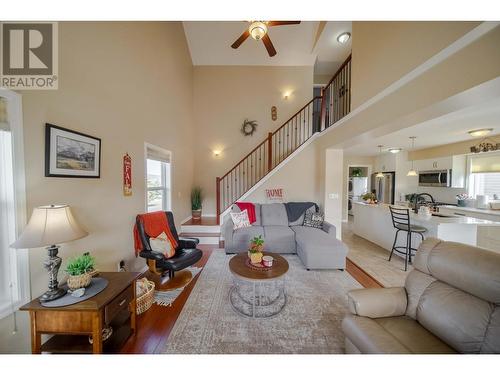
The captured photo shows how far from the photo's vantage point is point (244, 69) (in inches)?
227

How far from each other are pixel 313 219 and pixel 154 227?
3156mm

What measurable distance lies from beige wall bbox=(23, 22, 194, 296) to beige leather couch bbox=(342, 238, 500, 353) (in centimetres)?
251

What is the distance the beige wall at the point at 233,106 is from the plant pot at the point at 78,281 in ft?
14.7

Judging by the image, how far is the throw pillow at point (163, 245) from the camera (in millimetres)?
2615

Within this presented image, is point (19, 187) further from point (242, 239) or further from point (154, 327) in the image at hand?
point (242, 239)

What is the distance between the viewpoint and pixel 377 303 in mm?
1418

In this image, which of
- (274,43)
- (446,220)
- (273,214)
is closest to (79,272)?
(273,214)

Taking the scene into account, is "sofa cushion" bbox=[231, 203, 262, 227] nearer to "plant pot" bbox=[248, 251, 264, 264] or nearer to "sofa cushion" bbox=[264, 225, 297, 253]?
"sofa cushion" bbox=[264, 225, 297, 253]

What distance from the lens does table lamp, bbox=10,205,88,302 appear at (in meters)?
1.19
